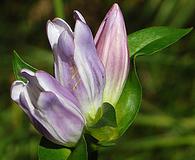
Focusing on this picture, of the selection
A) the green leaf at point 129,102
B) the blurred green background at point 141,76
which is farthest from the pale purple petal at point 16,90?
the blurred green background at point 141,76

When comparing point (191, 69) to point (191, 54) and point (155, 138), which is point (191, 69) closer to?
point (191, 54)

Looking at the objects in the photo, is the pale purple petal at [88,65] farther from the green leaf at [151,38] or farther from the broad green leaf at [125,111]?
the green leaf at [151,38]

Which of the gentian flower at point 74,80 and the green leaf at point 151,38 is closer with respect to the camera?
the gentian flower at point 74,80

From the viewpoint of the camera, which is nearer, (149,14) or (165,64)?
(165,64)

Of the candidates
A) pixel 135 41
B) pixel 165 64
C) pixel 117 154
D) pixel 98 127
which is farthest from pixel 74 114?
pixel 165 64

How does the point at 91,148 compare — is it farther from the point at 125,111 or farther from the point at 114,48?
the point at 114,48

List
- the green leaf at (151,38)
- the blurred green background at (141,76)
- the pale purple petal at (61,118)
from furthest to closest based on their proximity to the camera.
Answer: the blurred green background at (141,76) → the green leaf at (151,38) → the pale purple petal at (61,118)

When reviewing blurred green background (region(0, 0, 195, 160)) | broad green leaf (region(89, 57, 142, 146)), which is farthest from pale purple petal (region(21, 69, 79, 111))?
blurred green background (region(0, 0, 195, 160))

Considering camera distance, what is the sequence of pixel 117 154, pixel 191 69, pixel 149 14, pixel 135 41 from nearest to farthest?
pixel 135 41, pixel 117 154, pixel 191 69, pixel 149 14
